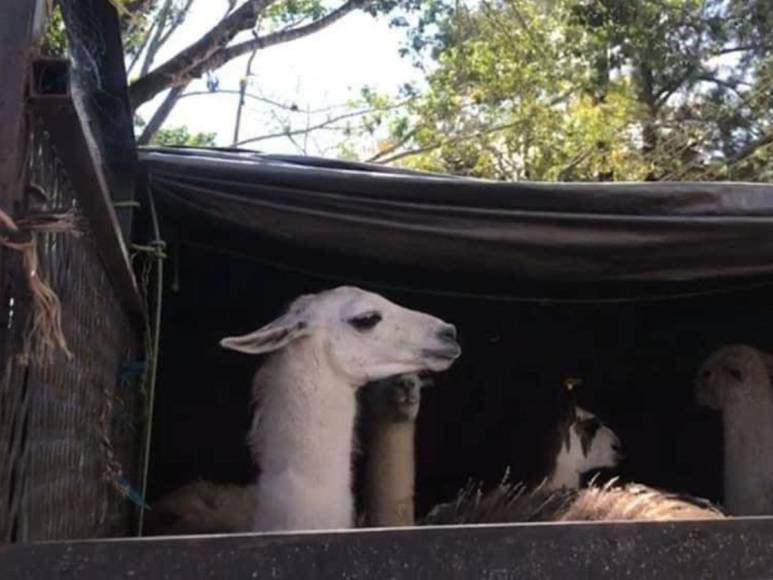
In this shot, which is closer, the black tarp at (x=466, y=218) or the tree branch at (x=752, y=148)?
the black tarp at (x=466, y=218)

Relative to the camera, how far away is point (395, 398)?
495 cm

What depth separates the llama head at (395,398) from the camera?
4.88 m

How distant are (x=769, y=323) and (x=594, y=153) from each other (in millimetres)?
12276

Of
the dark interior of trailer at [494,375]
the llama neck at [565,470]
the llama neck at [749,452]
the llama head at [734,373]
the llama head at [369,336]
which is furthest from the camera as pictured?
the llama neck at [565,470]

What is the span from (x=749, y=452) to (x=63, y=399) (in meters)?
3.99

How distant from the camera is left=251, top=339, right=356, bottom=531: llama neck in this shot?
4.02 metres

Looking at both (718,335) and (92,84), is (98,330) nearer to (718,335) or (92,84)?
(92,84)

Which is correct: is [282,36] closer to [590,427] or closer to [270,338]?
[590,427]

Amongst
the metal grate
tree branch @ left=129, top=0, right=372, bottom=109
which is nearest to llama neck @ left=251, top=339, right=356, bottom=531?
the metal grate

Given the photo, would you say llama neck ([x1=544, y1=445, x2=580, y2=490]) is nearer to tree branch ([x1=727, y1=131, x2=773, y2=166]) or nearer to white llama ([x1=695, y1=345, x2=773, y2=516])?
white llama ([x1=695, y1=345, x2=773, y2=516])

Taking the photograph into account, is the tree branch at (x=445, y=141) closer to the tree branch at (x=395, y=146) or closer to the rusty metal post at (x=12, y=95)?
the tree branch at (x=395, y=146)

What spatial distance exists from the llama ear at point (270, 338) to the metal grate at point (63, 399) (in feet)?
1.15

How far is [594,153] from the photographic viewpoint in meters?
17.8

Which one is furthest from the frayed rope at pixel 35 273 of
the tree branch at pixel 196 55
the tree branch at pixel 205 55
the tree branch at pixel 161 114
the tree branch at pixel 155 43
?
the tree branch at pixel 155 43
